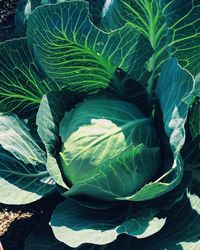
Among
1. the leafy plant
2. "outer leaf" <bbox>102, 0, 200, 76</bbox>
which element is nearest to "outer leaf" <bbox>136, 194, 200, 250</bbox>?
the leafy plant

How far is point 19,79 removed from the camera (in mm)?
1770

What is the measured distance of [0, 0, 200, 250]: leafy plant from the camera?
4.89 feet

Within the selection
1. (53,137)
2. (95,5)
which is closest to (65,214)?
(53,137)

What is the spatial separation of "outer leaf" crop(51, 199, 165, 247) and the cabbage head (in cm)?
6

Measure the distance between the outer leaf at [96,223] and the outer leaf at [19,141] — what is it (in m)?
0.18

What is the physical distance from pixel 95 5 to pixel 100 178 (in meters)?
0.71

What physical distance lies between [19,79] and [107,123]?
1.18ft

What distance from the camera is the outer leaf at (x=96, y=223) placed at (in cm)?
143

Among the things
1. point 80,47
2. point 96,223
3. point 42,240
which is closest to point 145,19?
point 80,47

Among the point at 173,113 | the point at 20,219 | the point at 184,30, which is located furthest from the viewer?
the point at 20,219

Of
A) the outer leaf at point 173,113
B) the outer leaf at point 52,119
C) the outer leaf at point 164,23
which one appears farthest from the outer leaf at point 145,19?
the outer leaf at point 52,119

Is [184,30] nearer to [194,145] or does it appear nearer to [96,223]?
[194,145]

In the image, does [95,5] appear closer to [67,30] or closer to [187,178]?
[67,30]

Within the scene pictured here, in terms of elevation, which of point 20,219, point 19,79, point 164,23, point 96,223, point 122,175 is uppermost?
point 164,23
